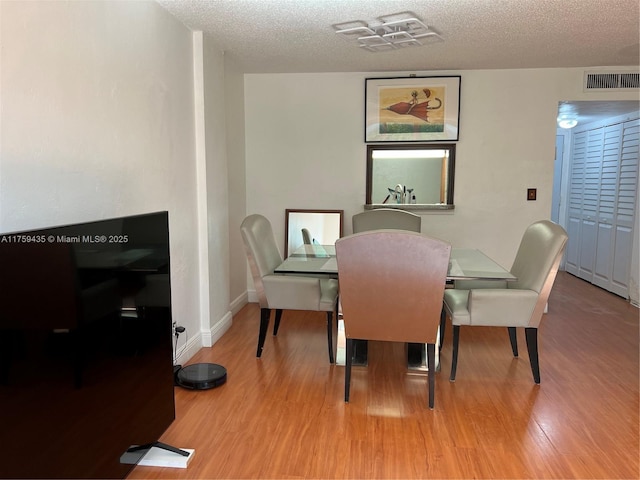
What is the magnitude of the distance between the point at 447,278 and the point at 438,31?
1.70 meters

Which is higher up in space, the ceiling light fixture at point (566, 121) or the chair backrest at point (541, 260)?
the ceiling light fixture at point (566, 121)

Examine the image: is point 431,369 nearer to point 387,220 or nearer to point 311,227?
point 387,220

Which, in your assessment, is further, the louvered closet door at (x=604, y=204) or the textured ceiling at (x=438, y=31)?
the louvered closet door at (x=604, y=204)

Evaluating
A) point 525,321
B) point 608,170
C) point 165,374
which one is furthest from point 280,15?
point 608,170

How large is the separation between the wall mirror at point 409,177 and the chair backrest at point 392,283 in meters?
2.05

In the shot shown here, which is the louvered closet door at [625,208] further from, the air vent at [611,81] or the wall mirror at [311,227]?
the wall mirror at [311,227]

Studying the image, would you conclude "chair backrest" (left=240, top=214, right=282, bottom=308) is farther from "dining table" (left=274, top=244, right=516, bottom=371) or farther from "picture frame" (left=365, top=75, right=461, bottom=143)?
"picture frame" (left=365, top=75, right=461, bottom=143)

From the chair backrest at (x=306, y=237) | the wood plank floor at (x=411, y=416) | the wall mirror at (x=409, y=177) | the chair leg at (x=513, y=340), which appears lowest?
→ the wood plank floor at (x=411, y=416)

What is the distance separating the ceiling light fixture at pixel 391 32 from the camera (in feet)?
9.26

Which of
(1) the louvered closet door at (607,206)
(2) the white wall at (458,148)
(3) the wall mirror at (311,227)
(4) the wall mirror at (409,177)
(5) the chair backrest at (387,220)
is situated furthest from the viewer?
(1) the louvered closet door at (607,206)

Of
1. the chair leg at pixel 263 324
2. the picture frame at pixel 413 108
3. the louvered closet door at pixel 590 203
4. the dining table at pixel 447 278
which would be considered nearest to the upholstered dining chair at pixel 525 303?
the dining table at pixel 447 278

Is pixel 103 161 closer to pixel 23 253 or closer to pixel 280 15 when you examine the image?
pixel 23 253

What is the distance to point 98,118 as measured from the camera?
77.8 inches

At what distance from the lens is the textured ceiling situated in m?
2.56
